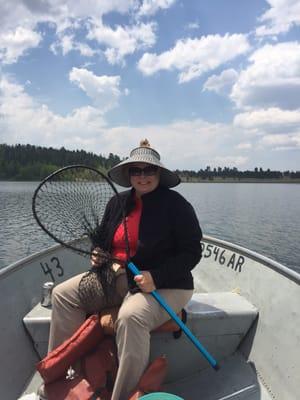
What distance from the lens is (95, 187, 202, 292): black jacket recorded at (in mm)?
3191

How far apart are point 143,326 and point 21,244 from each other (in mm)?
14349

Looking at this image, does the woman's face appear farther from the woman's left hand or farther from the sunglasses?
the woman's left hand

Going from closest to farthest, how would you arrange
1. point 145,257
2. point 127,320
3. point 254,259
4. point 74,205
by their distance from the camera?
point 127,320 < point 145,257 < point 74,205 < point 254,259

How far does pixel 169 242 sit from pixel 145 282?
48 cm

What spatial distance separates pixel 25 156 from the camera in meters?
82.7

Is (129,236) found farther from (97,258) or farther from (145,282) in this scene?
(145,282)

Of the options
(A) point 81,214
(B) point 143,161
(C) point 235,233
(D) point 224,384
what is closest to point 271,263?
(D) point 224,384

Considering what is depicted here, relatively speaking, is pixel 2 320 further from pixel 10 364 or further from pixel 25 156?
pixel 25 156

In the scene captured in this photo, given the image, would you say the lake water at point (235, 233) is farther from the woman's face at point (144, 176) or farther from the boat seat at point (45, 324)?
the woman's face at point (144, 176)

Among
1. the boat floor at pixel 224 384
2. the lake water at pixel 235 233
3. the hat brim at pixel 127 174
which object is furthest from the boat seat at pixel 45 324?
the lake water at pixel 235 233

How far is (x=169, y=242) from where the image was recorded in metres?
3.33

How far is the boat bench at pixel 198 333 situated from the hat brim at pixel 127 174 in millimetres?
1299

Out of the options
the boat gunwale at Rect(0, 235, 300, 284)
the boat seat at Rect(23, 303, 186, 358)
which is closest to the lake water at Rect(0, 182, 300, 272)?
the boat gunwale at Rect(0, 235, 300, 284)

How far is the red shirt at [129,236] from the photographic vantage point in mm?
3414
